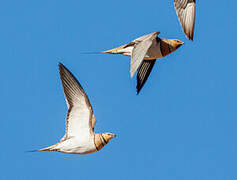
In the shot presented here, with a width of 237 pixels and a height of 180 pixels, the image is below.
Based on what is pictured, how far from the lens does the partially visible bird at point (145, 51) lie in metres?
10.5

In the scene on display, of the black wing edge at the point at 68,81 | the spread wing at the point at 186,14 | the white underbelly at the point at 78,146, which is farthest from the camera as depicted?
the spread wing at the point at 186,14

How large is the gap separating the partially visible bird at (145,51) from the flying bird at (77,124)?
3.71 ft

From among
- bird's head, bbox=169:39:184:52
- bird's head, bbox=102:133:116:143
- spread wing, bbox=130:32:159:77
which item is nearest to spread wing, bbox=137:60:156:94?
bird's head, bbox=169:39:184:52

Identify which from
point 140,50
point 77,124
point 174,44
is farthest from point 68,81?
point 174,44

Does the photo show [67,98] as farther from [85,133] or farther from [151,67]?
[151,67]

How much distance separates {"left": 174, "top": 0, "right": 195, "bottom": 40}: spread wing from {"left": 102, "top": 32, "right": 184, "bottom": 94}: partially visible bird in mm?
636

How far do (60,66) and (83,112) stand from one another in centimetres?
88

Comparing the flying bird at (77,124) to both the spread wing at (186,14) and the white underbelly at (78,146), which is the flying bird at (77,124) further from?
the spread wing at (186,14)

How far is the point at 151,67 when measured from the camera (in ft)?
44.4

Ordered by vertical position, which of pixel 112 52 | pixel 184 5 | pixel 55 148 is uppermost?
pixel 184 5

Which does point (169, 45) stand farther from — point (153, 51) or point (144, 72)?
point (144, 72)

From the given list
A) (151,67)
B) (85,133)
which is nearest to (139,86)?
(151,67)

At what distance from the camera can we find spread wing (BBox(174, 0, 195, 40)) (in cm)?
1159

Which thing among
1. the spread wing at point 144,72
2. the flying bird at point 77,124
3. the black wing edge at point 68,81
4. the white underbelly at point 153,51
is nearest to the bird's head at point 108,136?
the flying bird at point 77,124
